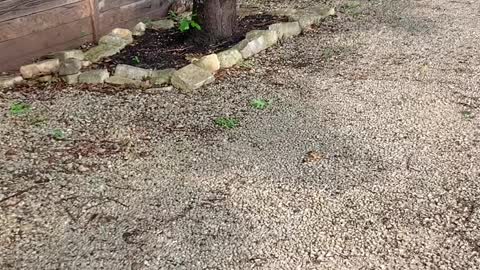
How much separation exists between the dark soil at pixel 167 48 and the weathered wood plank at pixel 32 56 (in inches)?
16.8

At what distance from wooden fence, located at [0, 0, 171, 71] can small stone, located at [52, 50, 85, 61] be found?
131 mm

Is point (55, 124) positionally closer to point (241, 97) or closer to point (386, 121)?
point (241, 97)

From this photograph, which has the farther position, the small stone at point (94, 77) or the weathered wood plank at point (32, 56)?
the weathered wood plank at point (32, 56)

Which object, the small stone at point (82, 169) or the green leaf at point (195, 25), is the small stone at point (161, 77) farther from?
the small stone at point (82, 169)

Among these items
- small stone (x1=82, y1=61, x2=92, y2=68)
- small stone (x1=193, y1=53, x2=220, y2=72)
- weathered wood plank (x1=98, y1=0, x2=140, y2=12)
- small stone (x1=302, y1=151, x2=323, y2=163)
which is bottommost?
small stone (x1=82, y1=61, x2=92, y2=68)

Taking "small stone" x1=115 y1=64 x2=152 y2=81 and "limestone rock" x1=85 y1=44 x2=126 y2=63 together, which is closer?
"small stone" x1=115 y1=64 x2=152 y2=81

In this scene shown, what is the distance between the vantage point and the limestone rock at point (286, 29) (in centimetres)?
500

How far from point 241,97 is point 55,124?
1254mm

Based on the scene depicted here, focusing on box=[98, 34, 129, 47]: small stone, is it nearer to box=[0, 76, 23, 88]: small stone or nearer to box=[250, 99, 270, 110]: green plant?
box=[0, 76, 23, 88]: small stone

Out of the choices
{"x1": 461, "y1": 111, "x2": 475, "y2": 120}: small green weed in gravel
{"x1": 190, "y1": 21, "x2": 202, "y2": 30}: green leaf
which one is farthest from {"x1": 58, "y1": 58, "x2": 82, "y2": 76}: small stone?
{"x1": 461, "y1": 111, "x2": 475, "y2": 120}: small green weed in gravel

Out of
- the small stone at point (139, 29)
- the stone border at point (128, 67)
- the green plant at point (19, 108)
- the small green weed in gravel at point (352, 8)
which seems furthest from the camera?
the small green weed in gravel at point (352, 8)

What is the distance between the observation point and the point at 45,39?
14.8 feet

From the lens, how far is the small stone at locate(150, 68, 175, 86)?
410 centimetres

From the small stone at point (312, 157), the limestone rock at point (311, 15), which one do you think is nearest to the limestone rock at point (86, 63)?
the limestone rock at point (311, 15)
